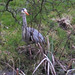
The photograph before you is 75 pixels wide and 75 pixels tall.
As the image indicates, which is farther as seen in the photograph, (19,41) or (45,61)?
(19,41)

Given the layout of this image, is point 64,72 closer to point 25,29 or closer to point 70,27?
point 25,29

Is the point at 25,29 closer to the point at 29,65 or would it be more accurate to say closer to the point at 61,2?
the point at 29,65

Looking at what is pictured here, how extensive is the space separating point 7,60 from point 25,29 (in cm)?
93

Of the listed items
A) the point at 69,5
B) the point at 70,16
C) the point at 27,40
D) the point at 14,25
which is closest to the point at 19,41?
the point at 27,40

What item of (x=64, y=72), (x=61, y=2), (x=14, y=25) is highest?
(x=61, y=2)

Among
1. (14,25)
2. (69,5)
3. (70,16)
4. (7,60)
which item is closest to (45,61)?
(7,60)

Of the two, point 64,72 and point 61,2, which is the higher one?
point 61,2

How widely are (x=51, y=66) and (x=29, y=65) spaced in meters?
0.59

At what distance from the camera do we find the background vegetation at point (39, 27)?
14.9ft

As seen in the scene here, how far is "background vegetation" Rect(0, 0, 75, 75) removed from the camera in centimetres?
453

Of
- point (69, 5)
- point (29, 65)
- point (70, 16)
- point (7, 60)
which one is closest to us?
point (29, 65)

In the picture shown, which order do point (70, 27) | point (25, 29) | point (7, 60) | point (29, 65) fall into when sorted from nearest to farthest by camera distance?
point (29, 65)
point (7, 60)
point (25, 29)
point (70, 27)

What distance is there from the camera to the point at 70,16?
641 centimetres

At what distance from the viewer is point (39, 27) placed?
5.00 metres
